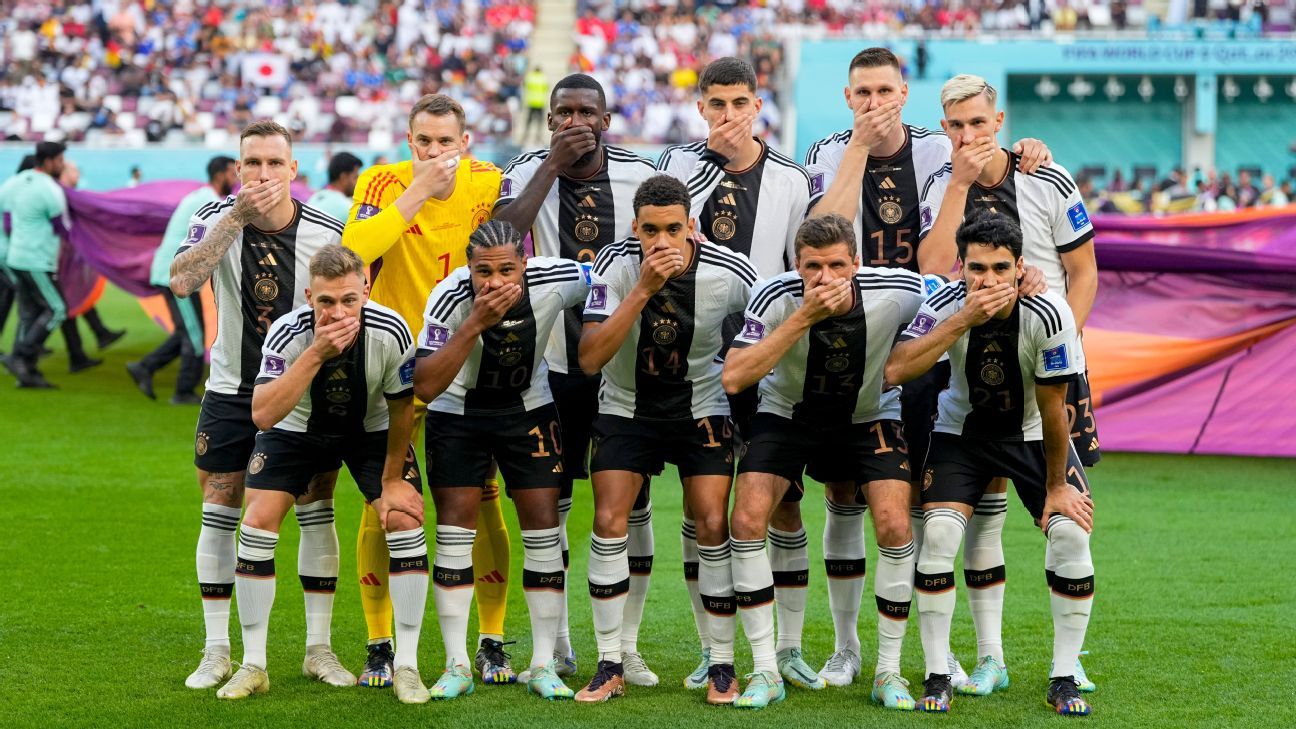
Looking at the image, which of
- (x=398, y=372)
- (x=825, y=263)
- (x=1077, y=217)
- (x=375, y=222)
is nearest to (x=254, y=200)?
(x=375, y=222)

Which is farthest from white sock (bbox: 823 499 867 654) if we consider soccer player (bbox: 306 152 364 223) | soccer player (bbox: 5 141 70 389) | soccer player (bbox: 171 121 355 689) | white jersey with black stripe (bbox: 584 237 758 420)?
soccer player (bbox: 5 141 70 389)

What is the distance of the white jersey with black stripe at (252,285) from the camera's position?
5.64 m

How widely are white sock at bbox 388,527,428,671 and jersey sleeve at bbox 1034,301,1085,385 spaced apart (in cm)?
230

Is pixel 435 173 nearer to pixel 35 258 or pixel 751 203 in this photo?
pixel 751 203

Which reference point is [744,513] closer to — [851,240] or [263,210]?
[851,240]

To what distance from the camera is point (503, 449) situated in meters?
5.42

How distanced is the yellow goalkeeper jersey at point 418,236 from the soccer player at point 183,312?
6.72m

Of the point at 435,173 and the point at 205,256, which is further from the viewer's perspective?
the point at 435,173

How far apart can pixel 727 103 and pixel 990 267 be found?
1255 millimetres

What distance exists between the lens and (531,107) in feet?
92.5

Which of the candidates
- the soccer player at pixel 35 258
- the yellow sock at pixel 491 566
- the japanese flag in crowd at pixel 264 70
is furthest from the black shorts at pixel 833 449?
the japanese flag in crowd at pixel 264 70

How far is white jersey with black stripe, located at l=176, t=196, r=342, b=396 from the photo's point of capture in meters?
5.64

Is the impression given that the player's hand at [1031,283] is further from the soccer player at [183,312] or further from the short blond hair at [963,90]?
the soccer player at [183,312]

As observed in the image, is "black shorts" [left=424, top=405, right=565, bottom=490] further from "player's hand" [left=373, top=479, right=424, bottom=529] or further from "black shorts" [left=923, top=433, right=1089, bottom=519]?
"black shorts" [left=923, top=433, right=1089, bottom=519]
